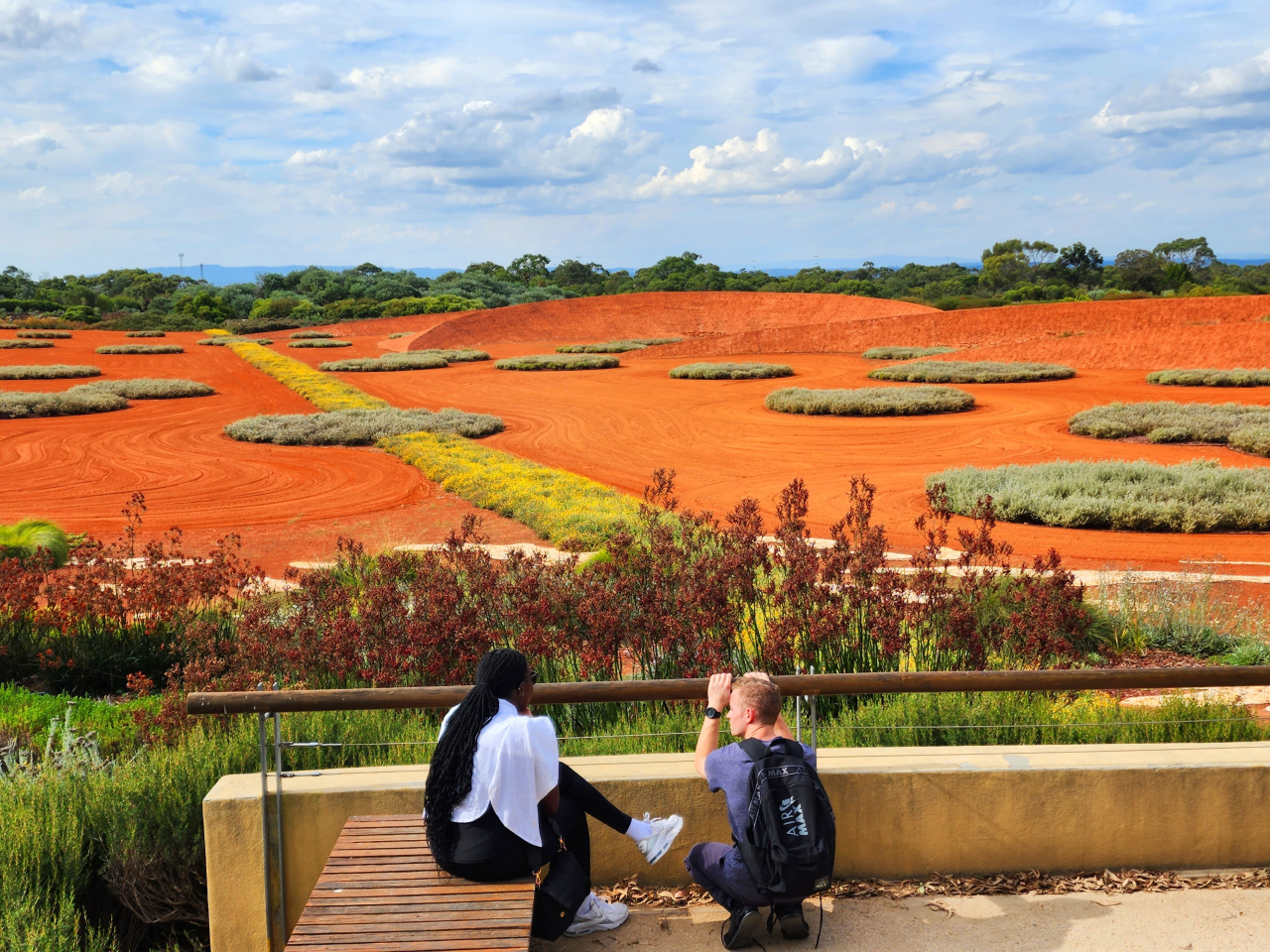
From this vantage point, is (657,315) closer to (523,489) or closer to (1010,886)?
(523,489)

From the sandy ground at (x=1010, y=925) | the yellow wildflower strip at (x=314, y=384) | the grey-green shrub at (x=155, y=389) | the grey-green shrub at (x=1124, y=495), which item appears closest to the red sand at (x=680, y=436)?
the grey-green shrub at (x=1124, y=495)

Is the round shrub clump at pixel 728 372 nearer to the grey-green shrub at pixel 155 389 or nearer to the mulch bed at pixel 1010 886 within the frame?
the grey-green shrub at pixel 155 389

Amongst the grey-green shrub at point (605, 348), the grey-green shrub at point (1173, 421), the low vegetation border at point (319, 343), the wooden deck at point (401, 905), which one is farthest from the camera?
the low vegetation border at point (319, 343)

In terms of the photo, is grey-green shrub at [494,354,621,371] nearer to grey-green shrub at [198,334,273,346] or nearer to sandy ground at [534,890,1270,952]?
grey-green shrub at [198,334,273,346]

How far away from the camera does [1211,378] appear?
81.0ft

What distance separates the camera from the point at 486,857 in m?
3.28

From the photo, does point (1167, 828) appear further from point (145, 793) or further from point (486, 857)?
point (145, 793)

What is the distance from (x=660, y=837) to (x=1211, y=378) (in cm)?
2594

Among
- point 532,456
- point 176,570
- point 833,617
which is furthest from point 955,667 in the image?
point 532,456

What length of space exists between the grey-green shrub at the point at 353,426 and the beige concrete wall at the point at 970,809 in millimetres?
15420

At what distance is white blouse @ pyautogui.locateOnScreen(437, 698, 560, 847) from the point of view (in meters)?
3.23

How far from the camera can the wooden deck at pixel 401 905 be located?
3.02m

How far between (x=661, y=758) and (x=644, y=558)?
2.92m

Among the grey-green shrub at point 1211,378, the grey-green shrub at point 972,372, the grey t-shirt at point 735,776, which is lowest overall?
the grey t-shirt at point 735,776
